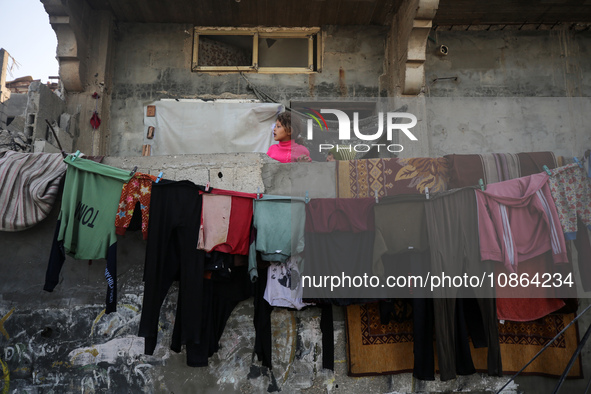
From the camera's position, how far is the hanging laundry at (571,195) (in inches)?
161

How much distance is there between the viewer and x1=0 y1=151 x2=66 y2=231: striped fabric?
451cm

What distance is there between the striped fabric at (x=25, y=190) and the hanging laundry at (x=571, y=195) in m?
4.45

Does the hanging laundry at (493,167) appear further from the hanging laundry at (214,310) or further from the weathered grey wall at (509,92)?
the weathered grey wall at (509,92)

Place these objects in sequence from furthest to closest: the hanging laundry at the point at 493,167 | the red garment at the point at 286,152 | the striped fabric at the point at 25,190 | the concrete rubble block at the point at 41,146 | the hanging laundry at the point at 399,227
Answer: the concrete rubble block at the point at 41,146, the red garment at the point at 286,152, the striped fabric at the point at 25,190, the hanging laundry at the point at 493,167, the hanging laundry at the point at 399,227

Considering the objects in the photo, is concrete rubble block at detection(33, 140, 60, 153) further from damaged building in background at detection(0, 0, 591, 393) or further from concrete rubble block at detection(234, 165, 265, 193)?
concrete rubble block at detection(234, 165, 265, 193)

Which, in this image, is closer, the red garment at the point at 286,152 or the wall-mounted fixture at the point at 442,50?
the red garment at the point at 286,152

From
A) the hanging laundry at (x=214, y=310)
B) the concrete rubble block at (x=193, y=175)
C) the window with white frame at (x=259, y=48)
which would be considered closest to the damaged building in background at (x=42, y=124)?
the window with white frame at (x=259, y=48)

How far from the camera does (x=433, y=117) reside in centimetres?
746

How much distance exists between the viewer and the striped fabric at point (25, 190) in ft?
14.8

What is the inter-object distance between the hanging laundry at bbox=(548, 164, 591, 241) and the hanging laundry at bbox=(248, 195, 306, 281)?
85.8 inches

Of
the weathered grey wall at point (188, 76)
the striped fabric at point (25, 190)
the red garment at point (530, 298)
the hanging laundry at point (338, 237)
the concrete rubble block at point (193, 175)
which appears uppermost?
the weathered grey wall at point (188, 76)

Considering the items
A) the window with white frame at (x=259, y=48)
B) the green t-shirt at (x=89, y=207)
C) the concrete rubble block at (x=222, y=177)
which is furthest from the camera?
the window with white frame at (x=259, y=48)

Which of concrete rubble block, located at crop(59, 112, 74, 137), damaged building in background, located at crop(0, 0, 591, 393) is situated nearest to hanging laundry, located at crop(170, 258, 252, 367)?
damaged building in background, located at crop(0, 0, 591, 393)

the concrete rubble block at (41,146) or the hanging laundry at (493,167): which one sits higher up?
the concrete rubble block at (41,146)
